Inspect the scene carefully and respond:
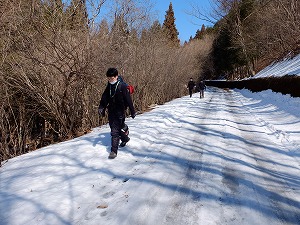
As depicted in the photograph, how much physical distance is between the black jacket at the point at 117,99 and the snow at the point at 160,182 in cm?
100

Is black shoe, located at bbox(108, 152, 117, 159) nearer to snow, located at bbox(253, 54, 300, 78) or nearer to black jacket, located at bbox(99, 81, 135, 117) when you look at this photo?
black jacket, located at bbox(99, 81, 135, 117)

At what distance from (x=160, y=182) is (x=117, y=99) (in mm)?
2280

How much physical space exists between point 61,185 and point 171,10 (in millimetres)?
72491

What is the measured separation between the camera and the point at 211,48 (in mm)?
62000

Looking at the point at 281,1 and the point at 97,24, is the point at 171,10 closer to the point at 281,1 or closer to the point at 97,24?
the point at 281,1

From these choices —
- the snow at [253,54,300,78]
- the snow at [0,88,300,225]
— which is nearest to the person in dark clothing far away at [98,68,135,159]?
the snow at [0,88,300,225]

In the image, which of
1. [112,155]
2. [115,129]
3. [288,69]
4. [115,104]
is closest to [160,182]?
[112,155]

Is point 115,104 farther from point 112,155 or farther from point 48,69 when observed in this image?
point 48,69

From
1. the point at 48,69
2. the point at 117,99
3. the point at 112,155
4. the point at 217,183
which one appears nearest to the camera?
the point at 217,183

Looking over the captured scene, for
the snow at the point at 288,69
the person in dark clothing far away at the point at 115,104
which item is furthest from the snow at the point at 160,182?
the snow at the point at 288,69

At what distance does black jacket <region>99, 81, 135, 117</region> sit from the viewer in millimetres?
5938

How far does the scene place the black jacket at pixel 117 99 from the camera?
5938 mm

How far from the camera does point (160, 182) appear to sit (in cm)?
443

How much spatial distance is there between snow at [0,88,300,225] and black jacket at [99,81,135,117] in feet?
3.28
